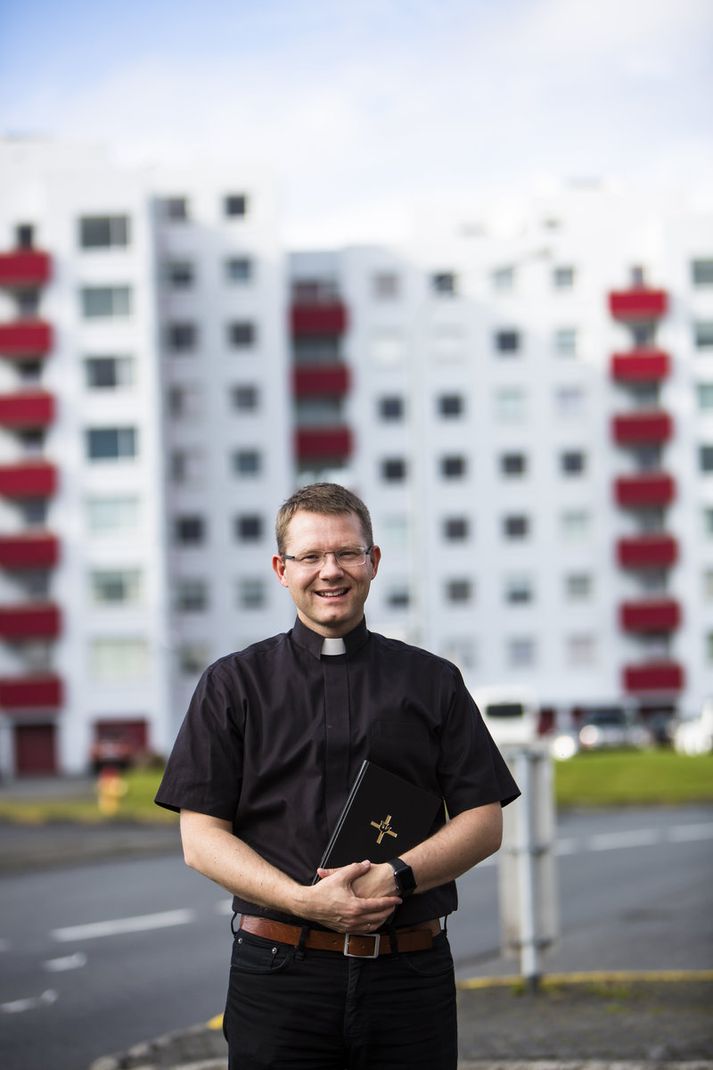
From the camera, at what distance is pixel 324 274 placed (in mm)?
72812

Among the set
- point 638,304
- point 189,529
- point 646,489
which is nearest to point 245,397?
point 189,529

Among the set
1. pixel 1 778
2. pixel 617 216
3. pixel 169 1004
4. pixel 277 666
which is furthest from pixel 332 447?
pixel 277 666

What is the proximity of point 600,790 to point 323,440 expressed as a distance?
42618 millimetres

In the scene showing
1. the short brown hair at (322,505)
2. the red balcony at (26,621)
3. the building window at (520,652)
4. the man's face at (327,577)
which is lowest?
the building window at (520,652)

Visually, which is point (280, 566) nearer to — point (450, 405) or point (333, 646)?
point (333, 646)

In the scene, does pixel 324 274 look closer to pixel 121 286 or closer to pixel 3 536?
pixel 121 286

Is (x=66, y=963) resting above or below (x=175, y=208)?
below

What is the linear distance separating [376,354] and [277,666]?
6881 cm

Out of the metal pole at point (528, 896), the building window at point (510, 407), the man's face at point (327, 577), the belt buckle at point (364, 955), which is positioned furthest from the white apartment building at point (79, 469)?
the belt buckle at point (364, 955)

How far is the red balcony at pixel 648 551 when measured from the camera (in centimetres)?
7012

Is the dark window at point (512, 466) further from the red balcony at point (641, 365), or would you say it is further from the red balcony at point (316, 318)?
the red balcony at point (316, 318)

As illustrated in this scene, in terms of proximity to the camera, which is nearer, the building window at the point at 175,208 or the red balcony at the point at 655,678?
the red balcony at the point at 655,678

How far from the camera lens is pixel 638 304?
70.0m

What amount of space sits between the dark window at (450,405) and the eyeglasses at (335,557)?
6818cm
